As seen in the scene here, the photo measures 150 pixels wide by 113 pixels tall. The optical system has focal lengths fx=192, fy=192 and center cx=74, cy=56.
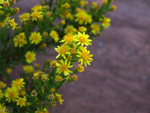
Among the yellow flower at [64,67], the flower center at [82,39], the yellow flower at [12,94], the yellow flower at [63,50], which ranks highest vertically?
the flower center at [82,39]

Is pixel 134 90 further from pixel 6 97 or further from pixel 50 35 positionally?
pixel 6 97

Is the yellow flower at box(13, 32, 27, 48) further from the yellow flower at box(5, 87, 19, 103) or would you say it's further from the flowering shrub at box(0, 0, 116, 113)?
the yellow flower at box(5, 87, 19, 103)

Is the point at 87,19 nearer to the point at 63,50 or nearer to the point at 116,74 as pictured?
the point at 63,50

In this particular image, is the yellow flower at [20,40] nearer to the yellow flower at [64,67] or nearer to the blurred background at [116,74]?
the blurred background at [116,74]

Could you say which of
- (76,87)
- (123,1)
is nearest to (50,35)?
(76,87)

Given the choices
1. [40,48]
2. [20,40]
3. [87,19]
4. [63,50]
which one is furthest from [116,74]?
[63,50]

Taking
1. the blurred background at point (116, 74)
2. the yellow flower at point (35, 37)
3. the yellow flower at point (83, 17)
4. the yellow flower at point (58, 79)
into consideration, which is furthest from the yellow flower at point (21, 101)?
the yellow flower at point (83, 17)

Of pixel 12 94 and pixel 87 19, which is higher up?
pixel 87 19

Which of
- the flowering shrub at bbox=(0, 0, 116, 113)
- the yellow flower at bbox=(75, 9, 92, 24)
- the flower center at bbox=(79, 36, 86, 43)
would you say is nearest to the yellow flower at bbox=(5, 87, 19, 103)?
the flowering shrub at bbox=(0, 0, 116, 113)
